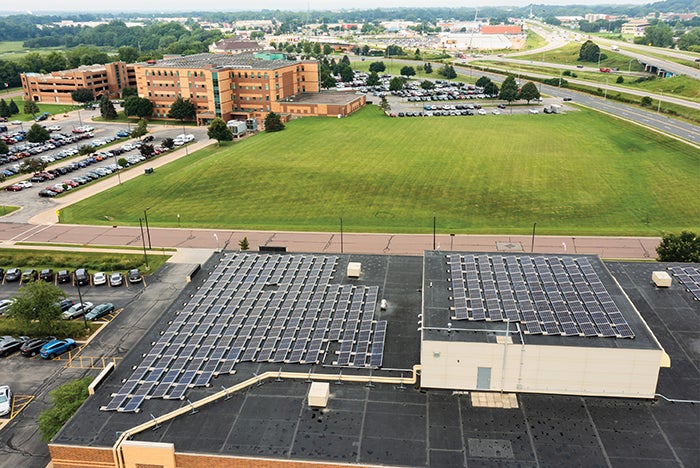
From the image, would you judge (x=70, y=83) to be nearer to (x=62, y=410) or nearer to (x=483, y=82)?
(x=483, y=82)

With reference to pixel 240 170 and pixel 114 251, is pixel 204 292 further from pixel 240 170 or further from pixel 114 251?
pixel 240 170

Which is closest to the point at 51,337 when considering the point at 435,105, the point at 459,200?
the point at 459,200

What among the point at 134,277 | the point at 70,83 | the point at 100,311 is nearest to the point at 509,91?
the point at 134,277

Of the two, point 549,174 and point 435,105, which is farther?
point 435,105

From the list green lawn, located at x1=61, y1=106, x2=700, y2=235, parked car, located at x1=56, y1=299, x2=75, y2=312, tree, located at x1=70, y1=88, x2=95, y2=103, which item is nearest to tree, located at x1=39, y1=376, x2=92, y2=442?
parked car, located at x1=56, y1=299, x2=75, y2=312

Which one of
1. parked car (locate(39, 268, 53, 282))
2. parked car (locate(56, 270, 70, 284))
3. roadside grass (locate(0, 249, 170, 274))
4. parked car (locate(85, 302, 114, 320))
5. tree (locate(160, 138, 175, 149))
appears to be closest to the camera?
parked car (locate(85, 302, 114, 320))

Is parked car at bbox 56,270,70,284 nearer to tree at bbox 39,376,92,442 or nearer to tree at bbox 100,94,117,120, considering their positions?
tree at bbox 39,376,92,442

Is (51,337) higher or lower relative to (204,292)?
lower
